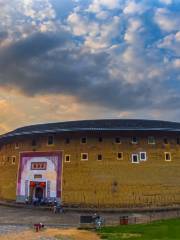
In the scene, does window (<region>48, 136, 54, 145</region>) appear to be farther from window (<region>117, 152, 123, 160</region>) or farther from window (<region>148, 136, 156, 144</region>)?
window (<region>148, 136, 156, 144</region>)

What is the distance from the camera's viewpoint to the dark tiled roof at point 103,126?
3256 cm

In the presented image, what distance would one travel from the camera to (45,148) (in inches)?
1367

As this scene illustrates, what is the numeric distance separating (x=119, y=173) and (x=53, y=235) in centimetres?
1530

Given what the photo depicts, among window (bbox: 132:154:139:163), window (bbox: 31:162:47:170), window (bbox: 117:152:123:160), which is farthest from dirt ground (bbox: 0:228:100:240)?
window (bbox: 31:162:47:170)

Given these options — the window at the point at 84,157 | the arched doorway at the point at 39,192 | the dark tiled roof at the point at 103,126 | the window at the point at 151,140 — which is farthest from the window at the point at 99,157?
the arched doorway at the point at 39,192

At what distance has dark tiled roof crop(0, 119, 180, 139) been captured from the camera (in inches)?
1282

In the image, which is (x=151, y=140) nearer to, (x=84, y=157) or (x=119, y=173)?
(x=119, y=173)

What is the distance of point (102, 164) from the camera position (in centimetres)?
3278

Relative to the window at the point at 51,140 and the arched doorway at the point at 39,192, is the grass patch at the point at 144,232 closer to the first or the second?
the arched doorway at the point at 39,192

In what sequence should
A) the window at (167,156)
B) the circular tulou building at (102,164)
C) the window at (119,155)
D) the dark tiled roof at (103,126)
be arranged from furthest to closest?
the window at (167,156)
the window at (119,155)
the dark tiled roof at (103,126)
the circular tulou building at (102,164)

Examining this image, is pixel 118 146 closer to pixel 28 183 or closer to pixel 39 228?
pixel 28 183

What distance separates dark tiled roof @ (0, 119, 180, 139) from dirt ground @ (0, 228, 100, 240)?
14.7 metres

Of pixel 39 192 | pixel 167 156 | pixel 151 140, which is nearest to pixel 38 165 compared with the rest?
pixel 39 192

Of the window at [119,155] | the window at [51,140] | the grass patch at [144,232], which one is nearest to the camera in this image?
the grass patch at [144,232]
